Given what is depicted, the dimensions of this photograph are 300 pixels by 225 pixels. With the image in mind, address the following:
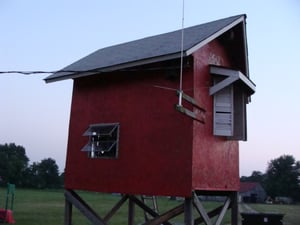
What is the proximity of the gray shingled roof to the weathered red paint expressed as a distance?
16.4 inches

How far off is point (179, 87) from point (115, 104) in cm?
209

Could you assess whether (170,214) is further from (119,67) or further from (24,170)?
(24,170)

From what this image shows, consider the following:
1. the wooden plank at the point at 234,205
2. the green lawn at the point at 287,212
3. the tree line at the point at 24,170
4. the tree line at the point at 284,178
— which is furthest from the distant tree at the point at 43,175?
the wooden plank at the point at 234,205

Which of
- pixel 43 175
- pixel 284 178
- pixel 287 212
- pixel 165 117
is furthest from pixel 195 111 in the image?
pixel 43 175

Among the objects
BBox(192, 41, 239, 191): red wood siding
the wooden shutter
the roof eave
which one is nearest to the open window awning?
BBox(192, 41, 239, 191): red wood siding

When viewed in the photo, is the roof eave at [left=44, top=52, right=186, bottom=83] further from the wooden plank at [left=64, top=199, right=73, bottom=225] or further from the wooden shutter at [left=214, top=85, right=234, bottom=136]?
the wooden plank at [left=64, top=199, right=73, bottom=225]

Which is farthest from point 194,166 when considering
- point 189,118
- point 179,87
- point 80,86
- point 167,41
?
point 80,86

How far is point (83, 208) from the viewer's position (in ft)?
36.8

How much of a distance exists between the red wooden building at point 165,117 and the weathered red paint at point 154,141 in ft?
0.08

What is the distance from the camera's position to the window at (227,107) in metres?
9.98

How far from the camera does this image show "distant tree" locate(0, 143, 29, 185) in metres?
110

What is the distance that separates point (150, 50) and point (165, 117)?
1.90 m

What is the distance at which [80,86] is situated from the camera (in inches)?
474

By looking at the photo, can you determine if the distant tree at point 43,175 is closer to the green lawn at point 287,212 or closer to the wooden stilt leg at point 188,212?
the green lawn at point 287,212
